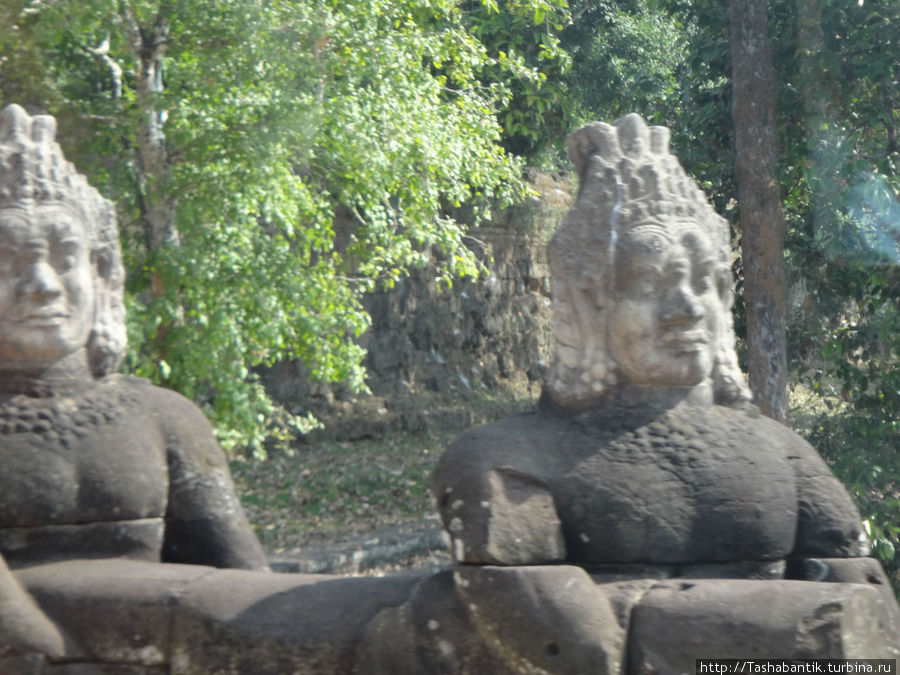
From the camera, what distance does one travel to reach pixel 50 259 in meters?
2.99

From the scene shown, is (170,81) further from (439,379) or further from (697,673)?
(439,379)

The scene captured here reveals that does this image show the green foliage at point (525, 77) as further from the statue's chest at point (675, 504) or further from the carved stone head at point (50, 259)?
the statue's chest at point (675, 504)

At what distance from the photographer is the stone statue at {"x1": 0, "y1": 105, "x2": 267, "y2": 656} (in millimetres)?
2900

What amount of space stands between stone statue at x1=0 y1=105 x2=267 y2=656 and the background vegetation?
3.08 meters

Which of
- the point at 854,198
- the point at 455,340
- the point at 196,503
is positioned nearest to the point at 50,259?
the point at 196,503

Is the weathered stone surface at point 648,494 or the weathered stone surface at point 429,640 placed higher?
the weathered stone surface at point 648,494

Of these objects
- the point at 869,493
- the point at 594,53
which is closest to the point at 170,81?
the point at 869,493

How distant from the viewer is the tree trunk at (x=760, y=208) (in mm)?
7707

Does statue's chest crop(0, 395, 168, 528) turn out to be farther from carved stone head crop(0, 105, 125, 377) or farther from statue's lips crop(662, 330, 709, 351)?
statue's lips crop(662, 330, 709, 351)

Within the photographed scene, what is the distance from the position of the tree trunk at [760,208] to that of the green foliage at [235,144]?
2.03 m

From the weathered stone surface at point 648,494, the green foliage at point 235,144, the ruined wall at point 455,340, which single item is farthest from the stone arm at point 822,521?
the ruined wall at point 455,340

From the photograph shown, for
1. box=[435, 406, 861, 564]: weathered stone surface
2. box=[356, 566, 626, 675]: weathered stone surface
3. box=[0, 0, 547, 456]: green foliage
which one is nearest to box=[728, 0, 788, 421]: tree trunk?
box=[0, 0, 547, 456]: green foliage

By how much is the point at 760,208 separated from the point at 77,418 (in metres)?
5.77

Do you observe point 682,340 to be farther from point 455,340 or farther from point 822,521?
point 455,340
